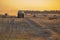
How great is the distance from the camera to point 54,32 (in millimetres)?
738

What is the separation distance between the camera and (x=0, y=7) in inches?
86.9

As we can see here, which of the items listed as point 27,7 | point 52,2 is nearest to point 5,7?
point 27,7

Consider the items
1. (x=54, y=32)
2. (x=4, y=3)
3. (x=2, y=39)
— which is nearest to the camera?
(x=2, y=39)

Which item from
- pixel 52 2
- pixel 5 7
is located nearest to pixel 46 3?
pixel 52 2

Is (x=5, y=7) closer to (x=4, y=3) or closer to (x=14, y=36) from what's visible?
(x=4, y=3)

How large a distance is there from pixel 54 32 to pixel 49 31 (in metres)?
0.03

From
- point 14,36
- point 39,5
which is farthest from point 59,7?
point 14,36

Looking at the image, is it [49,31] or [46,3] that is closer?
[49,31]

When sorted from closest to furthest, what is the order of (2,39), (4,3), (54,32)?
(2,39) → (54,32) → (4,3)

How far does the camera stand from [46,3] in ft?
7.35

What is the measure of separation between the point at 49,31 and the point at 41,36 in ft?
0.31

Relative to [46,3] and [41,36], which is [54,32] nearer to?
[41,36]

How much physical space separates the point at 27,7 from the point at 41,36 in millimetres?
1570

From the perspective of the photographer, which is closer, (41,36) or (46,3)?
(41,36)
